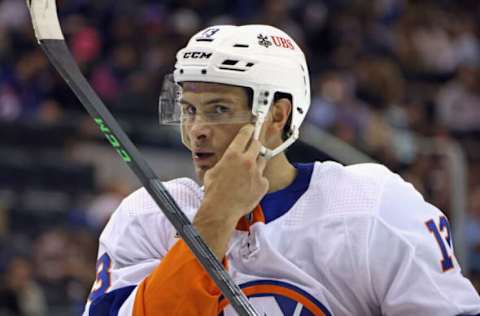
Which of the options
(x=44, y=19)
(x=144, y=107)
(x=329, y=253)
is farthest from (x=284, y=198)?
(x=144, y=107)

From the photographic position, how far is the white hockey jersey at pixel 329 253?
2.72m

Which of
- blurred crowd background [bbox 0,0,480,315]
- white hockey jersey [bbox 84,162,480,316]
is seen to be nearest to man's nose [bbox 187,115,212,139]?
white hockey jersey [bbox 84,162,480,316]

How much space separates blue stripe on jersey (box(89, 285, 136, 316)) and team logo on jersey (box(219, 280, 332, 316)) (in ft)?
0.71

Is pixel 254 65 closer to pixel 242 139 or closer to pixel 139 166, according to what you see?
pixel 242 139

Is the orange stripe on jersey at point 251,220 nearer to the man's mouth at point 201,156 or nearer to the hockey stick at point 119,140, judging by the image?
the man's mouth at point 201,156

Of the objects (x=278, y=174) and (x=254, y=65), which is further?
(x=278, y=174)

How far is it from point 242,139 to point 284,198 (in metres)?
0.25

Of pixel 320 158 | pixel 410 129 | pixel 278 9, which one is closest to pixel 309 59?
pixel 278 9

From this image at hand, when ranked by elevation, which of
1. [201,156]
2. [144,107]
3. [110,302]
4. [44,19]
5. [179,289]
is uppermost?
[44,19]

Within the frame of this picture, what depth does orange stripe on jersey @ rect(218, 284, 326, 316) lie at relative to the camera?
109 inches

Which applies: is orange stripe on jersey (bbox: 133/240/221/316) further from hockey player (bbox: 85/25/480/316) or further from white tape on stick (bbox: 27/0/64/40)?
white tape on stick (bbox: 27/0/64/40)

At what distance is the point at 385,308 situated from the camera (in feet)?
9.01

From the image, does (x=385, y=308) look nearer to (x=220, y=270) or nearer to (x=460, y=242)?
(x=220, y=270)

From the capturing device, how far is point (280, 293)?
279cm
